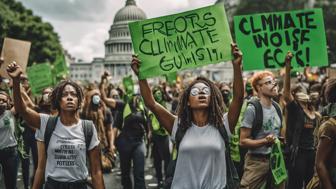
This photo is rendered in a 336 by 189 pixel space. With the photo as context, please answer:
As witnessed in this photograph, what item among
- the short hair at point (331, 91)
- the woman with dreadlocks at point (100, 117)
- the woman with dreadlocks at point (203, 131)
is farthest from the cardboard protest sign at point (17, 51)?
the short hair at point (331, 91)

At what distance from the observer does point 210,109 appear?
3.34 m

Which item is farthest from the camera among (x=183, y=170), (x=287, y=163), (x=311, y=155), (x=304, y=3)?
(x=304, y=3)

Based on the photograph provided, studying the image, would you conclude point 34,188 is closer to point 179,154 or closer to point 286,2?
point 179,154

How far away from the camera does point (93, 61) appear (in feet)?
432

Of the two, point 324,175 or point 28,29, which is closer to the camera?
point 324,175

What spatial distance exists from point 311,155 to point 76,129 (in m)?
2.96

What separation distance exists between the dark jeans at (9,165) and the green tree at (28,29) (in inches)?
1250

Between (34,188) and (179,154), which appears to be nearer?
(179,154)

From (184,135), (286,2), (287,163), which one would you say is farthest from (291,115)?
(286,2)

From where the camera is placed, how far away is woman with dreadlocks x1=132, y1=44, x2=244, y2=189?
3.17 meters

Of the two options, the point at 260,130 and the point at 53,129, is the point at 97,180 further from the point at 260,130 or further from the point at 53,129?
the point at 260,130

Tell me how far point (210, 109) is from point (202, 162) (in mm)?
363

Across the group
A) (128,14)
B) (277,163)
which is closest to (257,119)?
(277,163)

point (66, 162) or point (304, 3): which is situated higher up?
point (304, 3)
